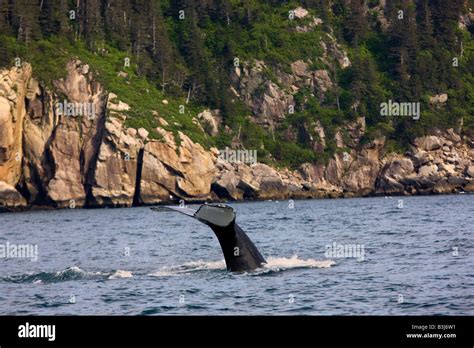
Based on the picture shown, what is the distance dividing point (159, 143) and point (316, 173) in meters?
24.8

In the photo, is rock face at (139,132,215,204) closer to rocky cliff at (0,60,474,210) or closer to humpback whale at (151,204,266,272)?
rocky cliff at (0,60,474,210)

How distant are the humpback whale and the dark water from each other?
41cm

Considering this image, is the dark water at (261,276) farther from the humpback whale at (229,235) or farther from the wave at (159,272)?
the humpback whale at (229,235)

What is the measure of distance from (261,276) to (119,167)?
7348 cm

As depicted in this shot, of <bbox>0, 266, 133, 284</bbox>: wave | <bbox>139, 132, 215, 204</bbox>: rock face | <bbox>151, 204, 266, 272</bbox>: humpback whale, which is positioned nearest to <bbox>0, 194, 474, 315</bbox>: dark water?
<bbox>0, 266, 133, 284</bbox>: wave

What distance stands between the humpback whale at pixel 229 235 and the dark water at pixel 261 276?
412 mm

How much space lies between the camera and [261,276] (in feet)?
80.7

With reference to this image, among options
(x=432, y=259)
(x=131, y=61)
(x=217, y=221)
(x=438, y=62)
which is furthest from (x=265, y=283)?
(x=438, y=62)

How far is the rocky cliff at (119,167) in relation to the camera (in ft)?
316

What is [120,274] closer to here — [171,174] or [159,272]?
[159,272]

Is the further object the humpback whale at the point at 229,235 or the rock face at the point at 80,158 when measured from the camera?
the rock face at the point at 80,158

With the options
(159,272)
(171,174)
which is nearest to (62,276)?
(159,272)

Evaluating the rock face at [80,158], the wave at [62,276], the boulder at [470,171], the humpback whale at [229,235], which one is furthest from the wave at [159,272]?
the boulder at [470,171]
